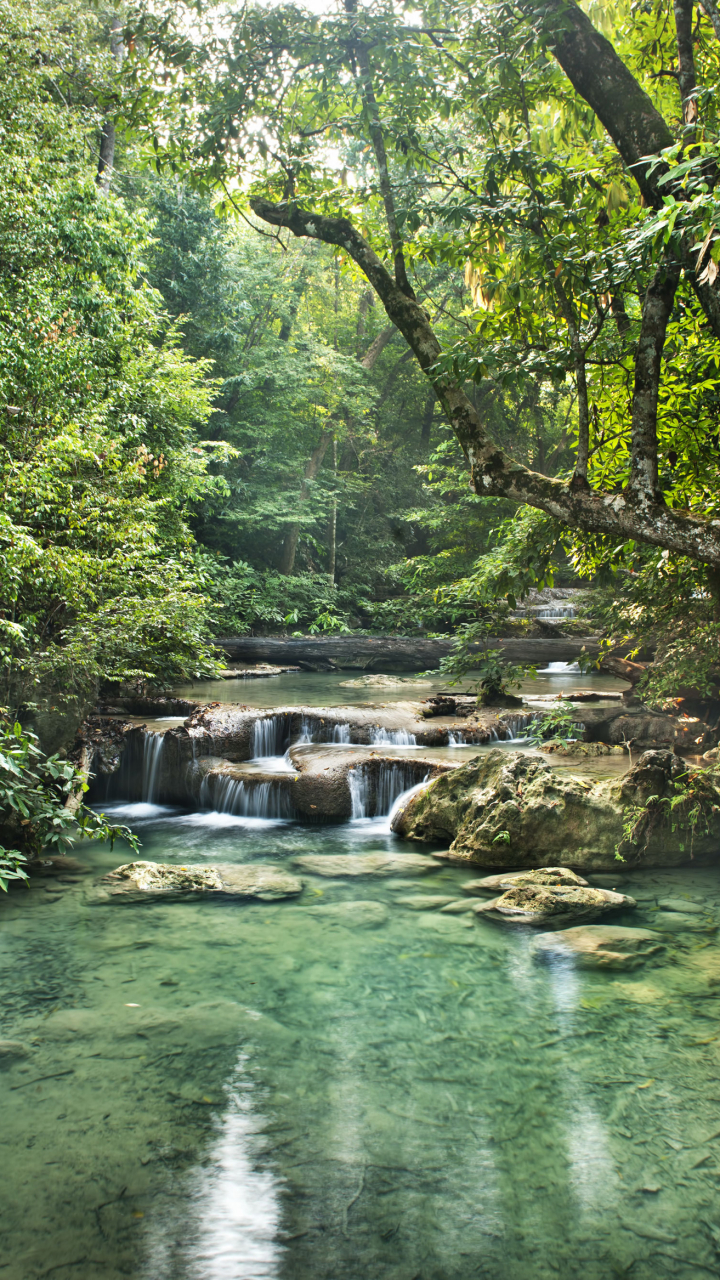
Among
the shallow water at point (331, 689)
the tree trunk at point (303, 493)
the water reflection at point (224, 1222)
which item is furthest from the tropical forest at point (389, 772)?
the tree trunk at point (303, 493)

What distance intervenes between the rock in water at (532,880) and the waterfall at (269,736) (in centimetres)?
464

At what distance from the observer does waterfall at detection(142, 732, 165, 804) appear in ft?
31.5

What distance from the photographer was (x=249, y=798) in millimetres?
8797

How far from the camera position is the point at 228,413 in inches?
930

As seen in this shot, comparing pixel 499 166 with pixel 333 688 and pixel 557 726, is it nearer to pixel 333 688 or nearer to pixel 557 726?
pixel 557 726

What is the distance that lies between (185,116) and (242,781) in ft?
21.9

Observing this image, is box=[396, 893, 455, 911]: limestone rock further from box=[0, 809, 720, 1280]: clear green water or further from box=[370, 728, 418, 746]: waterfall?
box=[370, 728, 418, 746]: waterfall

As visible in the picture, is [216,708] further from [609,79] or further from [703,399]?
[609,79]

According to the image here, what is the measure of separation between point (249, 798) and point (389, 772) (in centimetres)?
173

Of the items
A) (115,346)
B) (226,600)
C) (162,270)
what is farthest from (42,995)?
(162,270)

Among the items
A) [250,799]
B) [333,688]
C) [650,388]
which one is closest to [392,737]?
[250,799]

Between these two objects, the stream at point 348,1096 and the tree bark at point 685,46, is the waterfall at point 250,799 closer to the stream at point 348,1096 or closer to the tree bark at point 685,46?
the stream at point 348,1096

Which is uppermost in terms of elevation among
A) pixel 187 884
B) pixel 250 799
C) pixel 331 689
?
pixel 331 689

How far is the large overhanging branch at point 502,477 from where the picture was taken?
4375 millimetres
